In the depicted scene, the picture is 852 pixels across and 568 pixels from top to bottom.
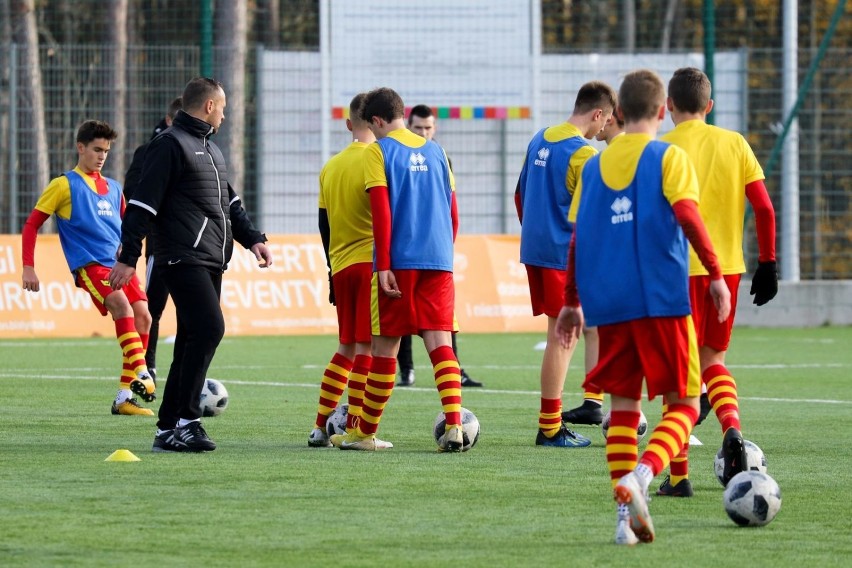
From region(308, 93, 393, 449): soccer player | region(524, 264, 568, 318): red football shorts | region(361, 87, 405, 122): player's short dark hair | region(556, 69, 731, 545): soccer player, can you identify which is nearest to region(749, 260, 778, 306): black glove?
region(556, 69, 731, 545): soccer player

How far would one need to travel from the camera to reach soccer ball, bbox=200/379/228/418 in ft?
34.6

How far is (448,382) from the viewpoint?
8.55m

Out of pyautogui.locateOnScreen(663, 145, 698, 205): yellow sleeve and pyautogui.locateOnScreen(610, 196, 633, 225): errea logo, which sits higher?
pyautogui.locateOnScreen(663, 145, 698, 205): yellow sleeve

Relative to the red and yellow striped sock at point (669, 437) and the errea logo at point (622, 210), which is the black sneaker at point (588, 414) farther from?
the errea logo at point (622, 210)

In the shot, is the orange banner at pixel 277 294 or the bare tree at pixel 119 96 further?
the bare tree at pixel 119 96

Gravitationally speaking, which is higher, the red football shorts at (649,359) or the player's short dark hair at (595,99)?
the player's short dark hair at (595,99)

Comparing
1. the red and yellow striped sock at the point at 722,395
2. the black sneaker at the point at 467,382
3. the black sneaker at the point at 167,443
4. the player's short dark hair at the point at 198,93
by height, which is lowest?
the black sneaker at the point at 467,382

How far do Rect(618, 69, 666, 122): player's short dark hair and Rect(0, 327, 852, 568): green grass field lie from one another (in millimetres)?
1552

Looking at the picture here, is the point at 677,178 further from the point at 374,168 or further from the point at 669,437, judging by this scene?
the point at 374,168

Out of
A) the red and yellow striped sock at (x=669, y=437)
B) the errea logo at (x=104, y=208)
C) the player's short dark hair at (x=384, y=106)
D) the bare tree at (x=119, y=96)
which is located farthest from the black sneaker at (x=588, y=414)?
the bare tree at (x=119, y=96)

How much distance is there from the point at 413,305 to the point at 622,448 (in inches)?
103

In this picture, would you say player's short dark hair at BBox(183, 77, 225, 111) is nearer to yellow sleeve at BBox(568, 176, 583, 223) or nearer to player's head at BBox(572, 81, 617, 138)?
player's head at BBox(572, 81, 617, 138)

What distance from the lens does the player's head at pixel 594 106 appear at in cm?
909

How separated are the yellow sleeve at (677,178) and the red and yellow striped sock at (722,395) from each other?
1593 millimetres
